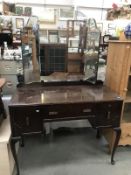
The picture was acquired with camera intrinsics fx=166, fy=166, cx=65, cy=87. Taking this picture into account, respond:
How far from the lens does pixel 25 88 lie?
171 centimetres

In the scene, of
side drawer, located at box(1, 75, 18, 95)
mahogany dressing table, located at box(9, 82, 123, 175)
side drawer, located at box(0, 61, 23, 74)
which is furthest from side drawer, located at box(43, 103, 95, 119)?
side drawer, located at box(0, 61, 23, 74)

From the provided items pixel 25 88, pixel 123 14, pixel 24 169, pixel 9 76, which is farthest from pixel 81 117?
pixel 123 14

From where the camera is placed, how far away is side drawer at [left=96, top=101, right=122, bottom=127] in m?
1.47

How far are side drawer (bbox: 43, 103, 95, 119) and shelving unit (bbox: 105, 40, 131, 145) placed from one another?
1.37ft

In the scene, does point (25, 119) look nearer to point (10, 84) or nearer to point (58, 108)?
point (58, 108)

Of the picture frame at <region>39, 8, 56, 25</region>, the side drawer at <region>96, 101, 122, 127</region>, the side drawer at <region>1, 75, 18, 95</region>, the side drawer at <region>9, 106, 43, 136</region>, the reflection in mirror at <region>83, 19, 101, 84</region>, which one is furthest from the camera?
the side drawer at <region>1, 75, 18, 95</region>

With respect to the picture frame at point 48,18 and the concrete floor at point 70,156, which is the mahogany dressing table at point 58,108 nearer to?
the concrete floor at point 70,156

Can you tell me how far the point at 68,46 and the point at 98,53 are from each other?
34 cm

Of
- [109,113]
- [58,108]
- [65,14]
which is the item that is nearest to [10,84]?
[58,108]

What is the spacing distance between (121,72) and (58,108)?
71 centimetres

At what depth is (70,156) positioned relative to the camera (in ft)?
5.91

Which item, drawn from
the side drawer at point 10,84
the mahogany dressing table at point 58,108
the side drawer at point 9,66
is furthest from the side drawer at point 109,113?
the side drawer at point 9,66

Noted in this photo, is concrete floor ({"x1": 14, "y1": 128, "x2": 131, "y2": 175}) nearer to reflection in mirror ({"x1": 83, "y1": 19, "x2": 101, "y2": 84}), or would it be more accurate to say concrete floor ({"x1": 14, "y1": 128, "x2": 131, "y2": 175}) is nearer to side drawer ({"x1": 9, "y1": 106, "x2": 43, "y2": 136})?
side drawer ({"x1": 9, "y1": 106, "x2": 43, "y2": 136})

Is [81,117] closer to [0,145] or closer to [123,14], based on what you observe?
[0,145]
